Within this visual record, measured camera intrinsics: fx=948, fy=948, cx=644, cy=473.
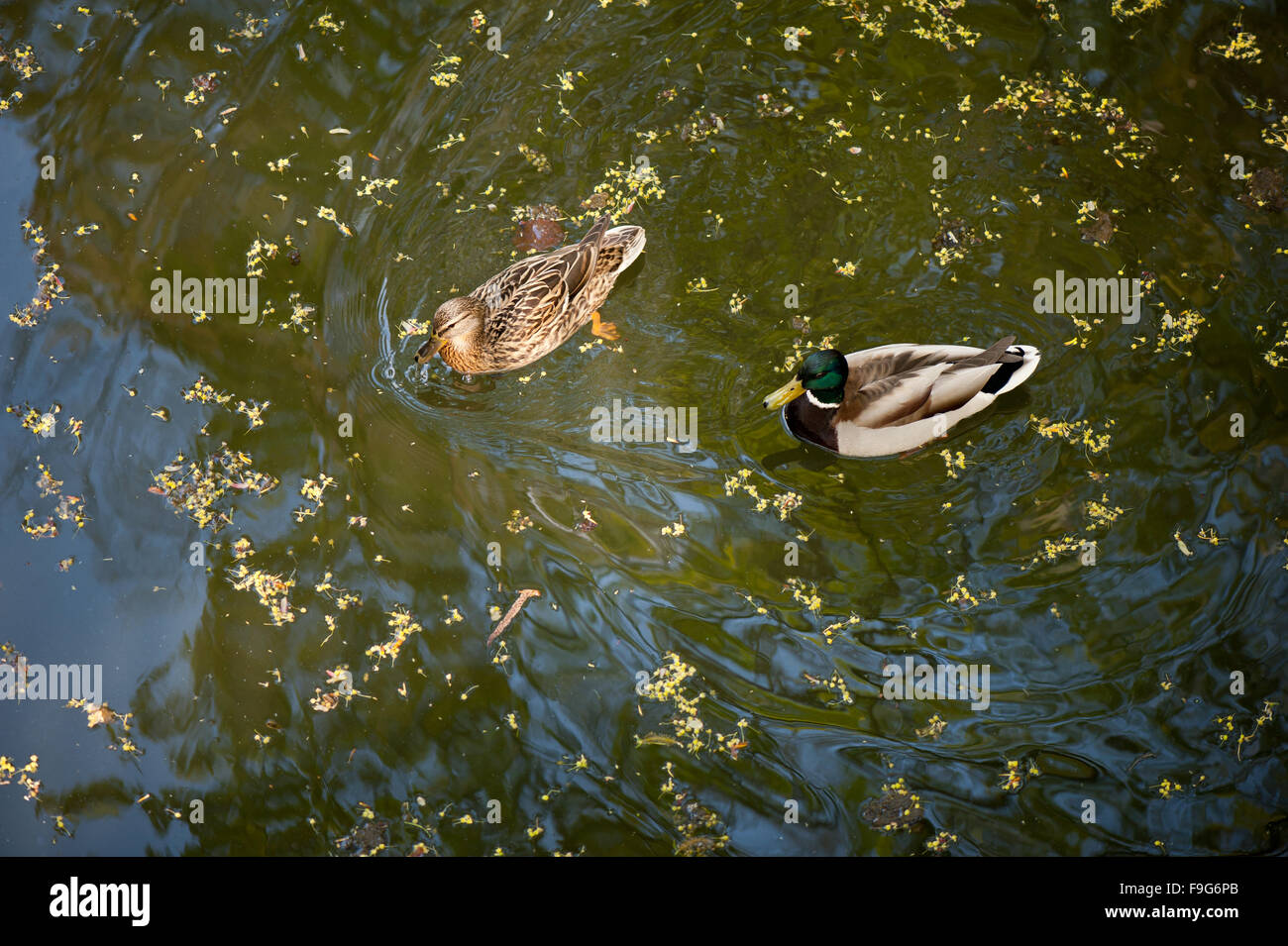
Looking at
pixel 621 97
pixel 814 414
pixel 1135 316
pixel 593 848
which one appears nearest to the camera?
pixel 593 848

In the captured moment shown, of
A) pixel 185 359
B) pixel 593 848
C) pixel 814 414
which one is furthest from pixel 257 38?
pixel 593 848

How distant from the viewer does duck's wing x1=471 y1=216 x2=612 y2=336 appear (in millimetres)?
4676

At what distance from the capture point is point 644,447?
486 cm

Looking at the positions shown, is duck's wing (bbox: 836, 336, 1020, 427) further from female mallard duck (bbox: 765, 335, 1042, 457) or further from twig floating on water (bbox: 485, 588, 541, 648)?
twig floating on water (bbox: 485, 588, 541, 648)

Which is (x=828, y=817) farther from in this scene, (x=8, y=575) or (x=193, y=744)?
(x=8, y=575)

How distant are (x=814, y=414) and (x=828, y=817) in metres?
1.89

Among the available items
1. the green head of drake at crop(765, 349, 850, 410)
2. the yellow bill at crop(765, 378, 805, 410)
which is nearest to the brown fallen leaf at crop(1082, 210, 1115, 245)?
the green head of drake at crop(765, 349, 850, 410)

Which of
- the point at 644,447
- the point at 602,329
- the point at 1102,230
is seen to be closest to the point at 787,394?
the point at 644,447

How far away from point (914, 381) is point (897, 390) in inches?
3.6

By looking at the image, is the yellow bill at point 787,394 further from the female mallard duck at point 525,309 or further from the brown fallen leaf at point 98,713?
the brown fallen leaf at point 98,713

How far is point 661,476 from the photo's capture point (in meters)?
4.80

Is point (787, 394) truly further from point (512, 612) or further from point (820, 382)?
point (512, 612)

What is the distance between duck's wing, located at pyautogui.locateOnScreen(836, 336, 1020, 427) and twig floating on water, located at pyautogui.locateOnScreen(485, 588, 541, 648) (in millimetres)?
1722

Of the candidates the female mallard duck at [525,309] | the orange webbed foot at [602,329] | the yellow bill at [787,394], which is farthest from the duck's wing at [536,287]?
the yellow bill at [787,394]
